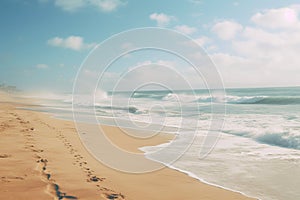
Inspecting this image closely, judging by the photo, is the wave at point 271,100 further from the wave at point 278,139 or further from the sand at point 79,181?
the sand at point 79,181

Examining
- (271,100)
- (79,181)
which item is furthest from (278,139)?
(271,100)

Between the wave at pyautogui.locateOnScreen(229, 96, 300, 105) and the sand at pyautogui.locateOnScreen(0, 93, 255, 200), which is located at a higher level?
the wave at pyautogui.locateOnScreen(229, 96, 300, 105)

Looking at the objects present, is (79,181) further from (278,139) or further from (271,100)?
(271,100)

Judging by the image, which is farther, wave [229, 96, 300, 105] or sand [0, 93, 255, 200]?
wave [229, 96, 300, 105]

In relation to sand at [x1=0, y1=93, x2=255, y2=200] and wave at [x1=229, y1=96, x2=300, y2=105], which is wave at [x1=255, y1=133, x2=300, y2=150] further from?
wave at [x1=229, y1=96, x2=300, y2=105]

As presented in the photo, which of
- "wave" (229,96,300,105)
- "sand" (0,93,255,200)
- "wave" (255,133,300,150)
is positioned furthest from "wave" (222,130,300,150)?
"wave" (229,96,300,105)

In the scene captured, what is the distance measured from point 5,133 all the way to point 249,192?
7532 millimetres

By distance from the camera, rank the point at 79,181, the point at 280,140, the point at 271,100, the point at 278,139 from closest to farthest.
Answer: the point at 79,181
the point at 280,140
the point at 278,139
the point at 271,100

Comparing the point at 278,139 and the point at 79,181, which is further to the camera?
the point at 278,139

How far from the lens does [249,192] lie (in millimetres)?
4578


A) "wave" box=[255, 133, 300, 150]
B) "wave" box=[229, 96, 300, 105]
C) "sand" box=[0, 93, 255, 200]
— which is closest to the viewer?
"sand" box=[0, 93, 255, 200]

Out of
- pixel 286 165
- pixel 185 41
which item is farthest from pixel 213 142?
pixel 185 41

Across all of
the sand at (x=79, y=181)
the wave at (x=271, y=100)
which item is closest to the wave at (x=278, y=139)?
the sand at (x=79, y=181)

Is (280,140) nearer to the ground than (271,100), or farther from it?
nearer to the ground
